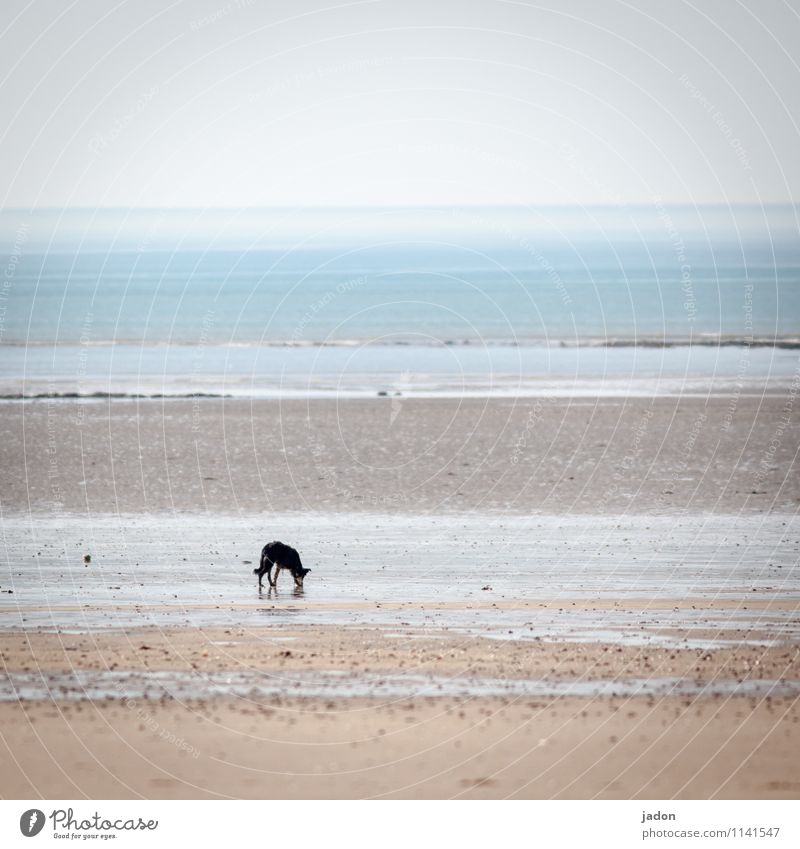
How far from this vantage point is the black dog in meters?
18.9

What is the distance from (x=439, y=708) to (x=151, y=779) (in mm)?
3133

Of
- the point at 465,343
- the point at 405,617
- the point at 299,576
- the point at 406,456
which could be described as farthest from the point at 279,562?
the point at 465,343

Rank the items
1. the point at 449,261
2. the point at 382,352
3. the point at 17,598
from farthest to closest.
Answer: the point at 449,261 → the point at 382,352 → the point at 17,598

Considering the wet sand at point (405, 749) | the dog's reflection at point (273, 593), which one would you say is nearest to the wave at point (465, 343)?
the dog's reflection at point (273, 593)

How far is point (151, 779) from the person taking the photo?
39.3 feet

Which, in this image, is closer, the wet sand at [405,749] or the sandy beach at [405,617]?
the wet sand at [405,749]

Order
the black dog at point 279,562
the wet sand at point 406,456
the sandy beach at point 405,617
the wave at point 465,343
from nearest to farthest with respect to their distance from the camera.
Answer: the sandy beach at point 405,617, the black dog at point 279,562, the wet sand at point 406,456, the wave at point 465,343

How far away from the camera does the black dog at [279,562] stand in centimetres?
1894

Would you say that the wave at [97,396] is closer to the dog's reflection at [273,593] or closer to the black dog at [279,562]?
the black dog at [279,562]

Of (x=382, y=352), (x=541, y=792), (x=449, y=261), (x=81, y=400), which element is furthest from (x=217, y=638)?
(x=449, y=261)

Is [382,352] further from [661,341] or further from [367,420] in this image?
[367,420]

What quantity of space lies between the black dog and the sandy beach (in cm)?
23

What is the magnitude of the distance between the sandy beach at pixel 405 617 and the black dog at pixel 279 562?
0.23m

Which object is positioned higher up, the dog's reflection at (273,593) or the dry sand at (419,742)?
the dog's reflection at (273,593)
